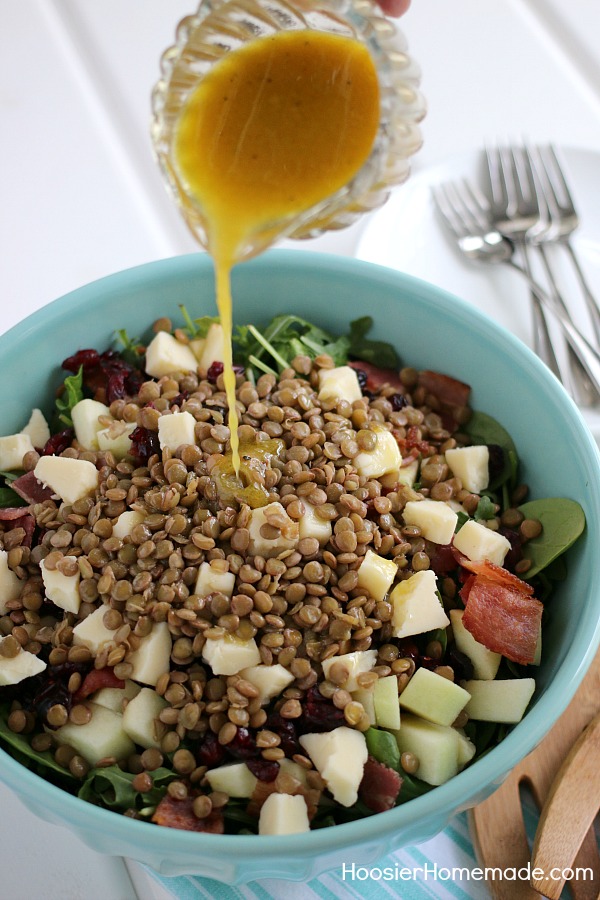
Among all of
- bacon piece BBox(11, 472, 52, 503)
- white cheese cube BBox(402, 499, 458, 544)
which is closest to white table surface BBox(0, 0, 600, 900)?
bacon piece BBox(11, 472, 52, 503)

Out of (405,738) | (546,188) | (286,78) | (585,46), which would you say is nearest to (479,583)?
(405,738)

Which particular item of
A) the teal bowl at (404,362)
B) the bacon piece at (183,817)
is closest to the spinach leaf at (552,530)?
the teal bowl at (404,362)

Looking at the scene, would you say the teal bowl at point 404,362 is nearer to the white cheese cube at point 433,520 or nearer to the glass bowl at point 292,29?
the white cheese cube at point 433,520

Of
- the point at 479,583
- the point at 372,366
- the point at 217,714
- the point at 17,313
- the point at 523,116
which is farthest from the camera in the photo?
the point at 523,116

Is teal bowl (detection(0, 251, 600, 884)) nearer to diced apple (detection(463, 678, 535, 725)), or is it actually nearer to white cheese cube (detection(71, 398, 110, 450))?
diced apple (detection(463, 678, 535, 725))

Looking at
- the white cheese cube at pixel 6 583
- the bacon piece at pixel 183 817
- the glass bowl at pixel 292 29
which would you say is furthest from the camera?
the white cheese cube at pixel 6 583

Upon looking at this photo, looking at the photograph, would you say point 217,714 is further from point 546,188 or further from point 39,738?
point 546,188

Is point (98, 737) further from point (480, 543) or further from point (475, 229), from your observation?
point (475, 229)
